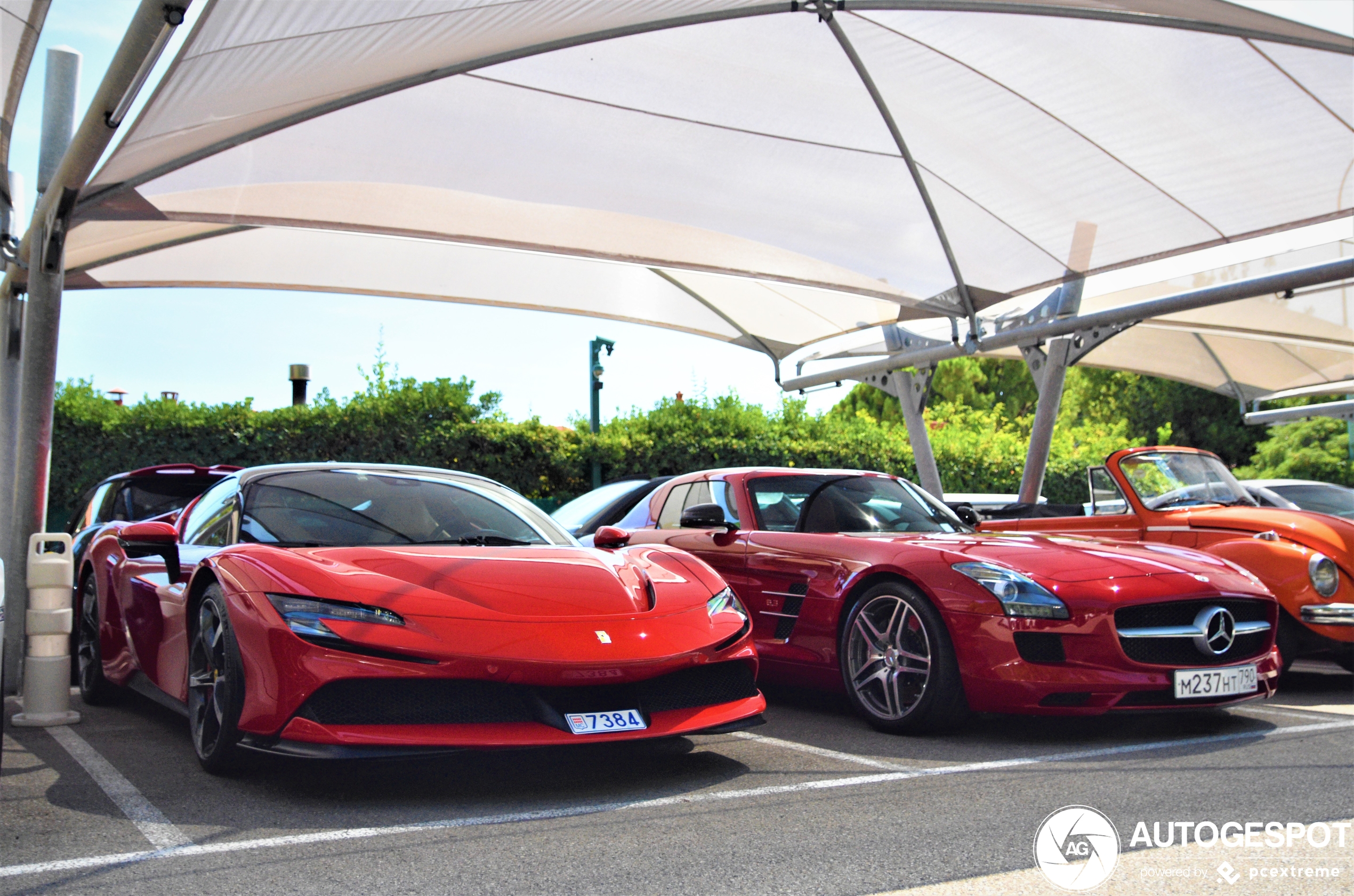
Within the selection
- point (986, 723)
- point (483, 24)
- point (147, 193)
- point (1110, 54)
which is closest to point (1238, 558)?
point (986, 723)

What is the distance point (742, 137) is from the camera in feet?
31.3

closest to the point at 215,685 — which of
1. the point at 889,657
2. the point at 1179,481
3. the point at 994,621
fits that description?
the point at 889,657

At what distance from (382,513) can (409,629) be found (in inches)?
54.6

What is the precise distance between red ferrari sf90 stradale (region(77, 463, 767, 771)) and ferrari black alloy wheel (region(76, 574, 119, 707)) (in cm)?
88

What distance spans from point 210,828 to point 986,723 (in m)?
3.77

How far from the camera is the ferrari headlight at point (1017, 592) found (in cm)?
529

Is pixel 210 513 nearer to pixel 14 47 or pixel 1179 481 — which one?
pixel 14 47

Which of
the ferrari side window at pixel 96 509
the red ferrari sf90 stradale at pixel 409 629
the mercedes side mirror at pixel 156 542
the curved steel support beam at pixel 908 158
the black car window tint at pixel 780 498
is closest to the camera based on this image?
the red ferrari sf90 stradale at pixel 409 629

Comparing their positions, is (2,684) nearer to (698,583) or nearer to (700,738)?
(698,583)

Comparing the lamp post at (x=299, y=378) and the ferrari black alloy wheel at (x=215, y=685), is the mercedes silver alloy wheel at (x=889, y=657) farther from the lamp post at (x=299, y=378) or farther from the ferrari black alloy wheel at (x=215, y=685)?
the lamp post at (x=299, y=378)

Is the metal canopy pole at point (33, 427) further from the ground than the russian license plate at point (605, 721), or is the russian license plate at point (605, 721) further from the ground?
the metal canopy pole at point (33, 427)

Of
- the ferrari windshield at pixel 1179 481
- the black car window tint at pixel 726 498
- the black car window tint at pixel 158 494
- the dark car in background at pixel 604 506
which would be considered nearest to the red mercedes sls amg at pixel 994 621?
the black car window tint at pixel 726 498

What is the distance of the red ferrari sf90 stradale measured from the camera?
4.00 metres

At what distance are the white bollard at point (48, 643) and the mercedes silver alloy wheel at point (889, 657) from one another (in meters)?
4.04
